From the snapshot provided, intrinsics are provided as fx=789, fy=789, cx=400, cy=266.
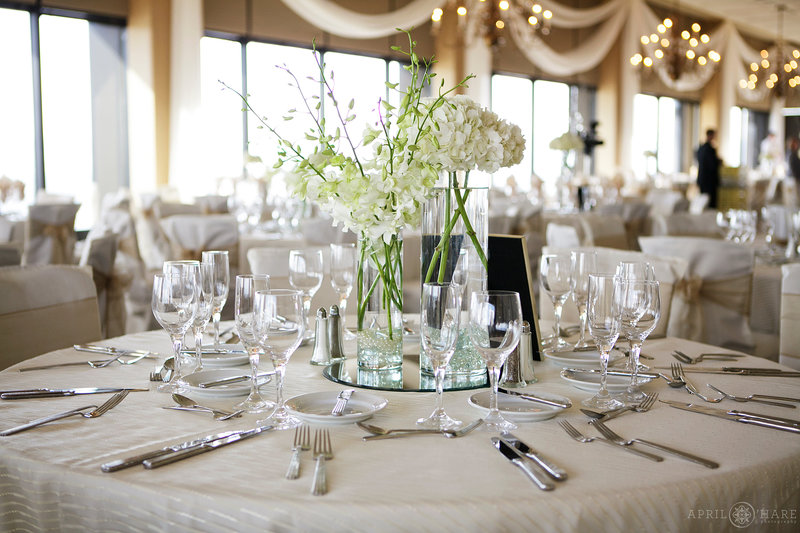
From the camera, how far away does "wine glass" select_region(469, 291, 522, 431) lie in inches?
52.9

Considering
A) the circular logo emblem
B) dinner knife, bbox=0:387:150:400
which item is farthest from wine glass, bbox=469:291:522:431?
dinner knife, bbox=0:387:150:400

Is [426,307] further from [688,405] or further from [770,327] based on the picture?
[770,327]

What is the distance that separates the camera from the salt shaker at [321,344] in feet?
6.12

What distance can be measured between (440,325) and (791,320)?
1685 mm

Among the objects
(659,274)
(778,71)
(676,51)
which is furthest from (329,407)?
(778,71)

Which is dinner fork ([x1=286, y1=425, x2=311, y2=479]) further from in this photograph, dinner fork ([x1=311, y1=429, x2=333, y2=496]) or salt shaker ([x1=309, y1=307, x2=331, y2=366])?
salt shaker ([x1=309, y1=307, x2=331, y2=366])

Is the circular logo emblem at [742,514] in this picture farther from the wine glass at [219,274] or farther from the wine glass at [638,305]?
the wine glass at [219,274]

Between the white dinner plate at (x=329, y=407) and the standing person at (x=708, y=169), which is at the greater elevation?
the standing person at (x=708, y=169)

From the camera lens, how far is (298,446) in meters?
1.25

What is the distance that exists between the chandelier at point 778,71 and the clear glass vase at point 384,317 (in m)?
16.9

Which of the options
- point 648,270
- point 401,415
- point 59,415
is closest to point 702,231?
point 648,270

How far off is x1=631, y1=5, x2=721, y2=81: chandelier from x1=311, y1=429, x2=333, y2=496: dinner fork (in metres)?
12.4

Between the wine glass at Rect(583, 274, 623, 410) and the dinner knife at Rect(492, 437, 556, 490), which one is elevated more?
the wine glass at Rect(583, 274, 623, 410)

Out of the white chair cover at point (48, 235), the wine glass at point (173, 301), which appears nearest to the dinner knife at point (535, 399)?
the wine glass at point (173, 301)
